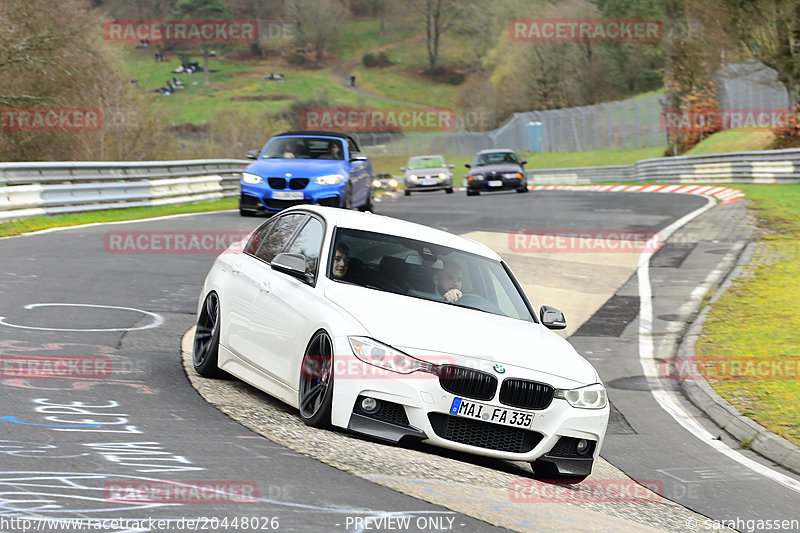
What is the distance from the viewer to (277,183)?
21.6 metres

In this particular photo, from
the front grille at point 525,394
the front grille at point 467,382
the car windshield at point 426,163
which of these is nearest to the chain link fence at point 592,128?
the car windshield at point 426,163

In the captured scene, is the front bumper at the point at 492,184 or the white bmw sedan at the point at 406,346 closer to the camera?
the white bmw sedan at the point at 406,346

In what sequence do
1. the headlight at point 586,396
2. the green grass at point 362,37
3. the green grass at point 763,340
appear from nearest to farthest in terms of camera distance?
the headlight at point 586,396 → the green grass at point 763,340 → the green grass at point 362,37

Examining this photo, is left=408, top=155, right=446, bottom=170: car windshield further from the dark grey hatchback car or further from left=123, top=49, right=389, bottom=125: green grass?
left=123, top=49, right=389, bottom=125: green grass

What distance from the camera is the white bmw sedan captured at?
6.81m

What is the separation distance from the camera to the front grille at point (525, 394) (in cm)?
691

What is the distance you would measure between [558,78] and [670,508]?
92.8 metres

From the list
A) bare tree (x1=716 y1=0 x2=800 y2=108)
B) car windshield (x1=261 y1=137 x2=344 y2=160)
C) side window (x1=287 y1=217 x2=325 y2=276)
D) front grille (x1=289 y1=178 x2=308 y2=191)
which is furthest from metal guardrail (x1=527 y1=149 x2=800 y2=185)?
side window (x1=287 y1=217 x2=325 y2=276)

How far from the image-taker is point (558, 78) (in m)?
97.2

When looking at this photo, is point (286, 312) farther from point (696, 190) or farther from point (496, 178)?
point (496, 178)

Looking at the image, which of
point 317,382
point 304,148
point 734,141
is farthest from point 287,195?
point 734,141

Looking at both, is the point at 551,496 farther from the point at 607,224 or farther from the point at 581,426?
the point at 607,224

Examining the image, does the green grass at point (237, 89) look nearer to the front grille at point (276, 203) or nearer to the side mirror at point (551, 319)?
the front grille at point (276, 203)

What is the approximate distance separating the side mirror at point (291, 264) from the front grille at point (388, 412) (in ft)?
4.52
